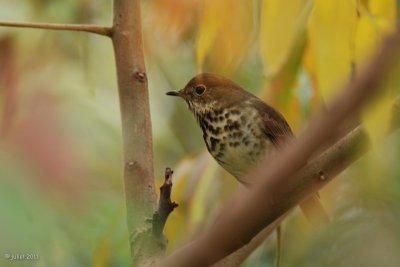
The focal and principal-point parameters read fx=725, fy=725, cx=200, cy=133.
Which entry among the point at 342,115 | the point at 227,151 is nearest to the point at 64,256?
the point at 227,151

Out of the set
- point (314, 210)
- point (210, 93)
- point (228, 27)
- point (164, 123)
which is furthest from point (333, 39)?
point (164, 123)

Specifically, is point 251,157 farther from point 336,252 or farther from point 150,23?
point 336,252

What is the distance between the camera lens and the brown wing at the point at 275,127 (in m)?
1.62

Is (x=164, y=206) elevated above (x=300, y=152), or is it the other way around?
(x=300, y=152)

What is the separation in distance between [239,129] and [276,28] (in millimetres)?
685

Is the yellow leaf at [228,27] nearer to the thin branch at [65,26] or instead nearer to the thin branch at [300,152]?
the thin branch at [65,26]

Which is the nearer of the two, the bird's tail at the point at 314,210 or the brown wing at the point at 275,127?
the bird's tail at the point at 314,210

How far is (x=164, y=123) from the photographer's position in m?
1.98

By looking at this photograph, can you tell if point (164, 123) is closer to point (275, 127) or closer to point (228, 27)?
point (275, 127)

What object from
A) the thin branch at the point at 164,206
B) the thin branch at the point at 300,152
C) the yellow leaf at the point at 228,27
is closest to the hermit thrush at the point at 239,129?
the yellow leaf at the point at 228,27

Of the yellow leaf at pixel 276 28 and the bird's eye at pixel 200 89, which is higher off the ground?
the yellow leaf at pixel 276 28

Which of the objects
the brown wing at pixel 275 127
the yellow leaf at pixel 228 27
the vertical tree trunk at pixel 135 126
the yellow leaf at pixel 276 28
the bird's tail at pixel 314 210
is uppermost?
the yellow leaf at pixel 276 28

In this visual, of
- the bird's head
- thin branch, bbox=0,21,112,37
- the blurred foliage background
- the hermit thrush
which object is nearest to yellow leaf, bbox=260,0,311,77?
the blurred foliage background

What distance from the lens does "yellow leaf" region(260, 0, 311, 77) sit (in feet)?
3.17
